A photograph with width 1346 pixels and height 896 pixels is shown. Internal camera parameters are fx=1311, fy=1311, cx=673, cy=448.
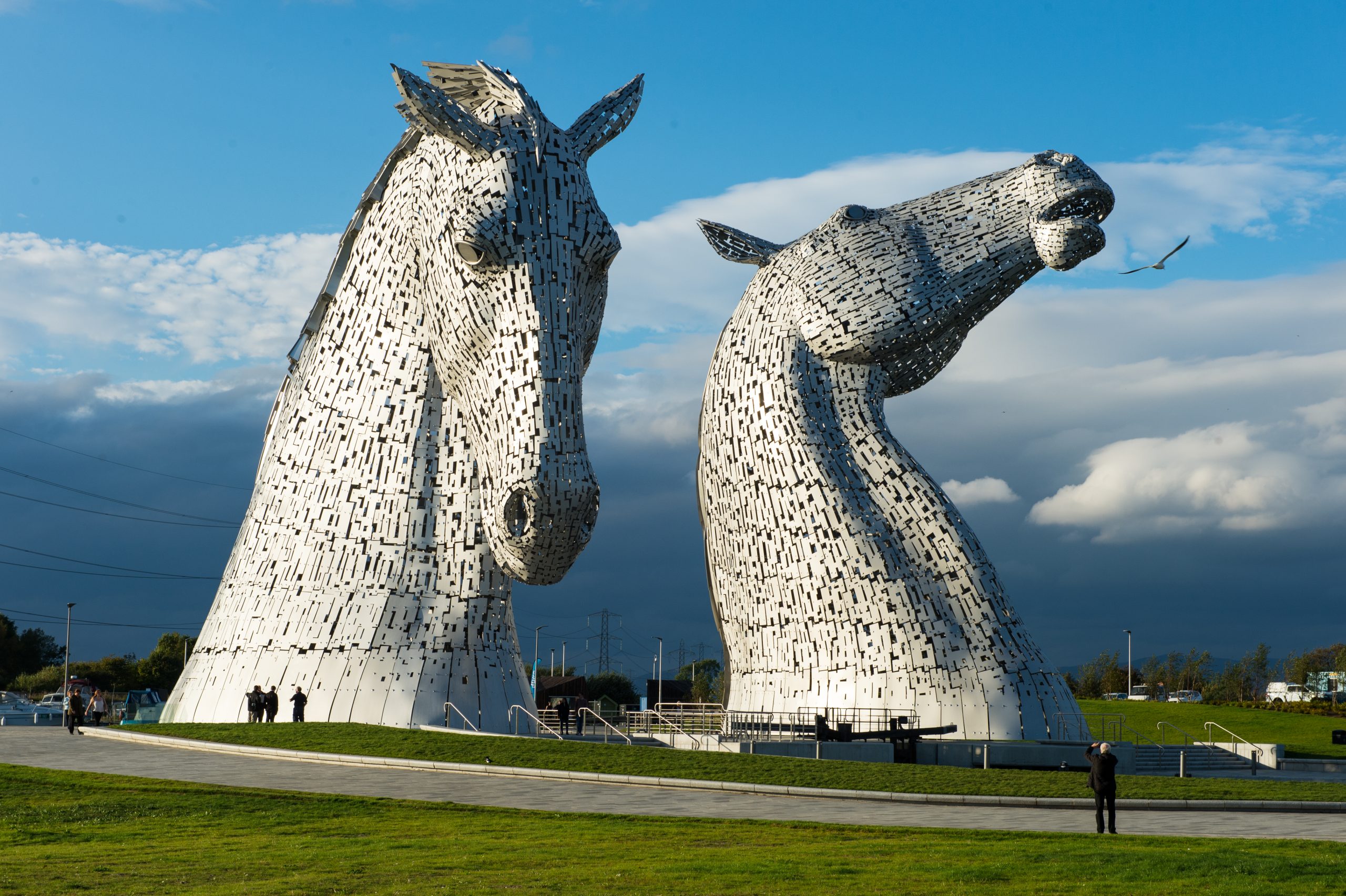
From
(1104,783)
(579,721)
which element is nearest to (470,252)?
(1104,783)

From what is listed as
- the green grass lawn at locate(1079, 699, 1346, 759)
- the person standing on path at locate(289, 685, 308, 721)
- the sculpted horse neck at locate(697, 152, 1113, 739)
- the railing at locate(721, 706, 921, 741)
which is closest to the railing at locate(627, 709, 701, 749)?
the railing at locate(721, 706, 921, 741)

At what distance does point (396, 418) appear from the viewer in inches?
493

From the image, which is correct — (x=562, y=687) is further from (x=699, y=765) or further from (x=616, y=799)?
(x=616, y=799)

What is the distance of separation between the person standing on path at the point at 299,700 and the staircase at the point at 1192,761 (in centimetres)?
1256

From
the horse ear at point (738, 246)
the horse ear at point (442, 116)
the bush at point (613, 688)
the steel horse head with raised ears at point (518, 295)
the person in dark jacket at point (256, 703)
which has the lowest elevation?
the bush at point (613, 688)

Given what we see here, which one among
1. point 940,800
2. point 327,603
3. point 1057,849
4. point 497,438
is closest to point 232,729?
point 327,603

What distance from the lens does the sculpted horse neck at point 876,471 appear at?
1909 cm

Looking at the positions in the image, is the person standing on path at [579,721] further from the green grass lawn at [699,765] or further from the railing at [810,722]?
the green grass lawn at [699,765]

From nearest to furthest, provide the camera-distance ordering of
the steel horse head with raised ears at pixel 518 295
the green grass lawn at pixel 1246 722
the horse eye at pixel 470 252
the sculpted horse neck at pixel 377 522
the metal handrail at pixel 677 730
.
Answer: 1. the steel horse head with raised ears at pixel 518 295
2. the horse eye at pixel 470 252
3. the sculpted horse neck at pixel 377 522
4. the metal handrail at pixel 677 730
5. the green grass lawn at pixel 1246 722

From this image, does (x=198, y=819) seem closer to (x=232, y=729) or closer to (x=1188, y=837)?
(x=232, y=729)

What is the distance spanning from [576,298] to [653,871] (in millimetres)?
4589

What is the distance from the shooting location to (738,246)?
22500 mm

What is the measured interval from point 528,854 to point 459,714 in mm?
4941

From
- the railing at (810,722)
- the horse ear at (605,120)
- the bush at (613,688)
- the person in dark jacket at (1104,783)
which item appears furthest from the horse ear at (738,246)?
the bush at (613,688)
